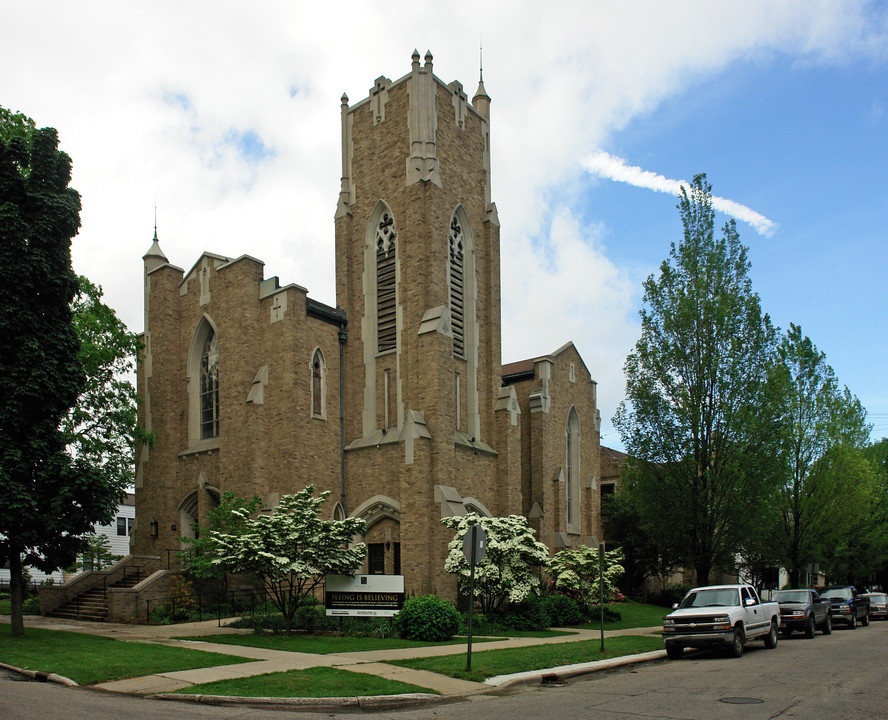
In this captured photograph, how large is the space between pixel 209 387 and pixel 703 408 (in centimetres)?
1761

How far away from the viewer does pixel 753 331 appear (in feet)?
78.1

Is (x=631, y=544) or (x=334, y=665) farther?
(x=631, y=544)

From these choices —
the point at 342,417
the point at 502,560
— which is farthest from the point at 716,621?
the point at 342,417

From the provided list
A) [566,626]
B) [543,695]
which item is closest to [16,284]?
[543,695]

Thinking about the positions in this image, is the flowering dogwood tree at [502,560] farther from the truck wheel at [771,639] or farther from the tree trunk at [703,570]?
the truck wheel at [771,639]

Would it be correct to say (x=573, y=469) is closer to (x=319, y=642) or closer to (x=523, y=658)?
(x=319, y=642)

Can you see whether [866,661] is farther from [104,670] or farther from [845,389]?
[845,389]

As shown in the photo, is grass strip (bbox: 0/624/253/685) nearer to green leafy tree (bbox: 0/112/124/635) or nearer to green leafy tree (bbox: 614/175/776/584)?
green leafy tree (bbox: 0/112/124/635)

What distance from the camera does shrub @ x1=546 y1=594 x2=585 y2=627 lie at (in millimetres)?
23812

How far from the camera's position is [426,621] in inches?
725

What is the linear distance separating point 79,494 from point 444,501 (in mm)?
→ 10456

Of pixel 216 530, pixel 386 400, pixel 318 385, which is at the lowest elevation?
pixel 216 530

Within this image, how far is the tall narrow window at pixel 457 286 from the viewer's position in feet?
94.7

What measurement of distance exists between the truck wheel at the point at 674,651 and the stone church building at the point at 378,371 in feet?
28.4
